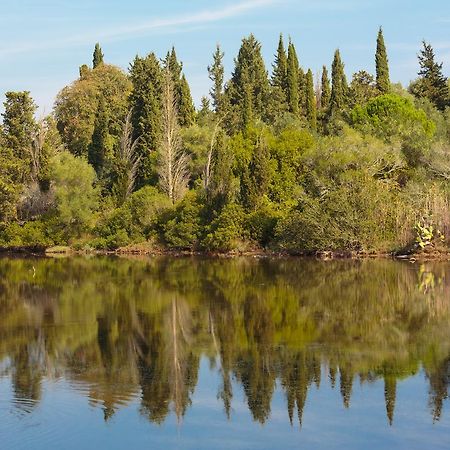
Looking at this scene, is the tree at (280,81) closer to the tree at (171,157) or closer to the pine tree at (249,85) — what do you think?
the pine tree at (249,85)

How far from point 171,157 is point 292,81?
2104 cm

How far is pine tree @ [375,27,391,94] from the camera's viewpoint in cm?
7012

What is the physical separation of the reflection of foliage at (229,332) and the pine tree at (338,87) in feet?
128

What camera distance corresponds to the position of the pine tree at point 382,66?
230 feet

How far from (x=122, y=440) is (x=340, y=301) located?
14.2m

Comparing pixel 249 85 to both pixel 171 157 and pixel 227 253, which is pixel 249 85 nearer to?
pixel 171 157

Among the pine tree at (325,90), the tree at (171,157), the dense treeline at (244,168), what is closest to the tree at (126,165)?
the dense treeline at (244,168)

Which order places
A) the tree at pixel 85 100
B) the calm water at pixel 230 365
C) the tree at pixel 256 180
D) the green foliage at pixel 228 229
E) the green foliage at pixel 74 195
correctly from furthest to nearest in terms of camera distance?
the tree at pixel 85 100
the green foliage at pixel 74 195
the tree at pixel 256 180
the green foliage at pixel 228 229
the calm water at pixel 230 365

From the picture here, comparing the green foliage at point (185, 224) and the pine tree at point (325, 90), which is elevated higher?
the pine tree at point (325, 90)

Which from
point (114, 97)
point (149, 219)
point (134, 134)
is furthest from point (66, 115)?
point (149, 219)

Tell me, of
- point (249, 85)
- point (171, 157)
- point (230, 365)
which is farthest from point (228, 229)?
point (230, 365)

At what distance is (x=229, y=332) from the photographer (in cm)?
2042

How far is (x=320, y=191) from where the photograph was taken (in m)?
45.4

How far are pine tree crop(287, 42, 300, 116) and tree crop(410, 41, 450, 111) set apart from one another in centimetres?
1111
